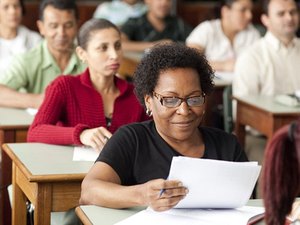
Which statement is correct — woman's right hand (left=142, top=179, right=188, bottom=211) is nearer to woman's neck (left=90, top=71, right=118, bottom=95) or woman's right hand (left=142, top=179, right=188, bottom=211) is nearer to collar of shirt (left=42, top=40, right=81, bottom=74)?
woman's neck (left=90, top=71, right=118, bottom=95)

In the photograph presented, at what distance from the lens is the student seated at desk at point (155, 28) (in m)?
6.82

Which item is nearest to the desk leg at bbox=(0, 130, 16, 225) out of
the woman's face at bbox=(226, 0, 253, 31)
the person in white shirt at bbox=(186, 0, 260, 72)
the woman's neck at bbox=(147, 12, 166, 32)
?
the person in white shirt at bbox=(186, 0, 260, 72)

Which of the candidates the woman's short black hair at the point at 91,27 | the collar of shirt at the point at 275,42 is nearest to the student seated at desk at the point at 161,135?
the woman's short black hair at the point at 91,27

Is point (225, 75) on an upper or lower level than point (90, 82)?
lower

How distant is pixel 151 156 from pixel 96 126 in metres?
0.89

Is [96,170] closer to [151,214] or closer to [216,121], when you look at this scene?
[151,214]

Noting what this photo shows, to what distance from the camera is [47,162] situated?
2.88 m

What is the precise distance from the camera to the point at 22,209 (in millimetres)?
2953

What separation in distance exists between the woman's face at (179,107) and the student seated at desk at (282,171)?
78 cm

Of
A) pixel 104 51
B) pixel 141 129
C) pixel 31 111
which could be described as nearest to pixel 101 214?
pixel 141 129

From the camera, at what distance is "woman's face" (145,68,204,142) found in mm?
2389

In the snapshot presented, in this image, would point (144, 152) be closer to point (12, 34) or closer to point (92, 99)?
point (92, 99)

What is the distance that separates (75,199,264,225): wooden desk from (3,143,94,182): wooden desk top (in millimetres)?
416

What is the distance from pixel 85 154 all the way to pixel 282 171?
1.52 m
